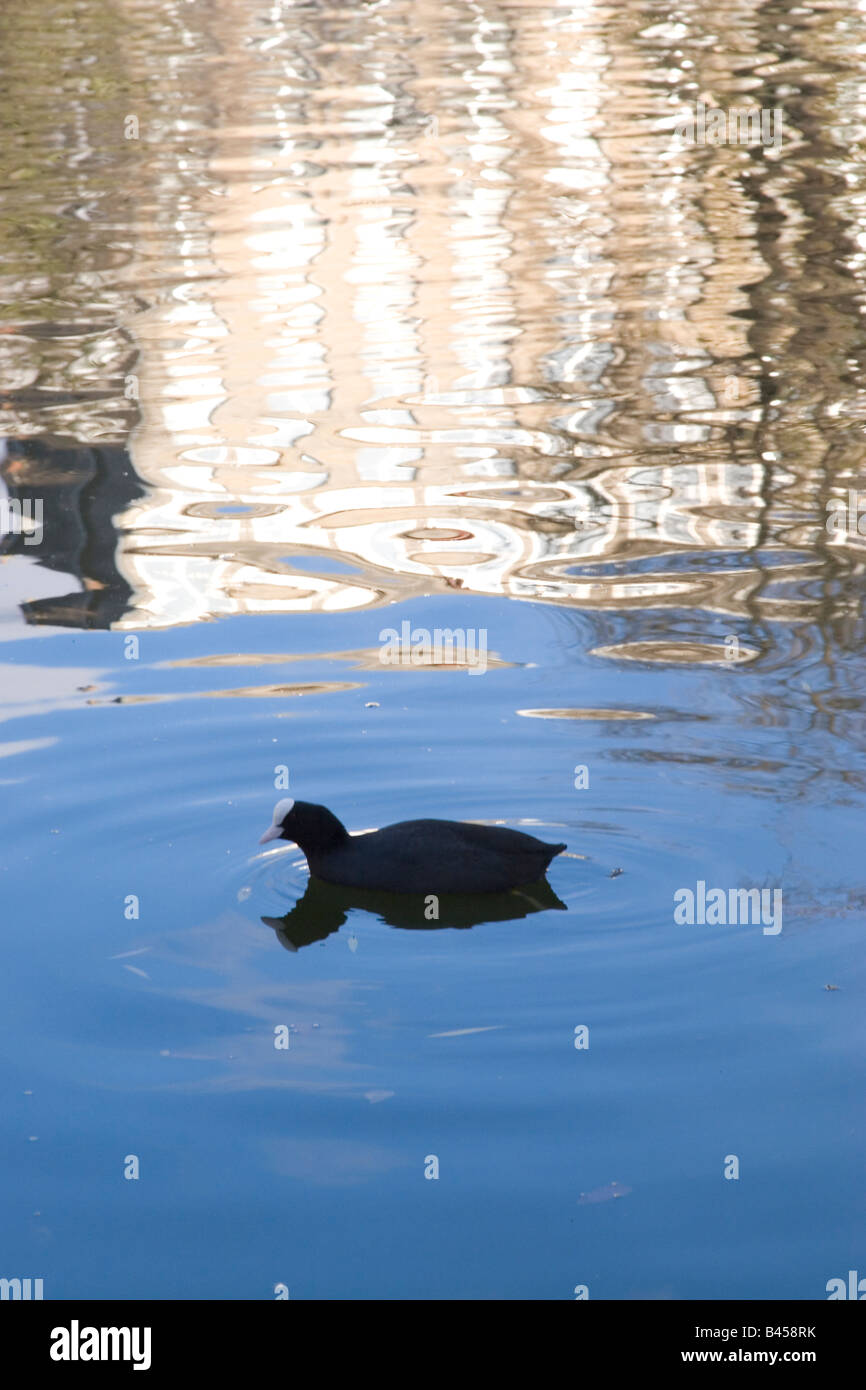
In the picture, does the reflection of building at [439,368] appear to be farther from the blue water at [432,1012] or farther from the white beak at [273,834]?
the white beak at [273,834]

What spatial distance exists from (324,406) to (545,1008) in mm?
8343

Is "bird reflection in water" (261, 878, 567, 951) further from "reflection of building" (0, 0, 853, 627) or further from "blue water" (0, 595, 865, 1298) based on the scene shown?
"reflection of building" (0, 0, 853, 627)

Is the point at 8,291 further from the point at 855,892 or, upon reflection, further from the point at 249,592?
the point at 855,892

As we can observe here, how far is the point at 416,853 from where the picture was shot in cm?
695

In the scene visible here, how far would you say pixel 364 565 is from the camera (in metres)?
10.7

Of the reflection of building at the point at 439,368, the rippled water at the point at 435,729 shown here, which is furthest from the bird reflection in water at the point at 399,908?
the reflection of building at the point at 439,368

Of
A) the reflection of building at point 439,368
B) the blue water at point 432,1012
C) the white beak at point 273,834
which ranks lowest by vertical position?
the blue water at point 432,1012

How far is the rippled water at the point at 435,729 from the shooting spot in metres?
5.42

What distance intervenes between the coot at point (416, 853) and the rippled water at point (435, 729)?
15cm

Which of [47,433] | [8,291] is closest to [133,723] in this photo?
[47,433]

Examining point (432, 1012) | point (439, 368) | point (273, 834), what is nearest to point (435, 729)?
point (273, 834)

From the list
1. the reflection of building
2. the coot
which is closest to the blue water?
the coot

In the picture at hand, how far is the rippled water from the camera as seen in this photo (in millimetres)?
5422

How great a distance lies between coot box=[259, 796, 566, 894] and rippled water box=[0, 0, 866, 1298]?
0.15 m
